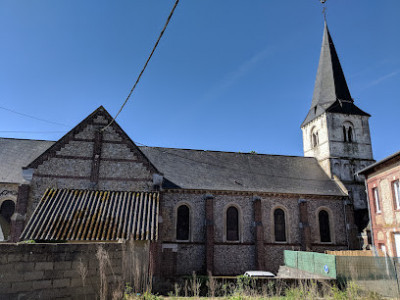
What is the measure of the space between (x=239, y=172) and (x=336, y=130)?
1111 centimetres

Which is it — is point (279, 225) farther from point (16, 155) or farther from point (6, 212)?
point (16, 155)

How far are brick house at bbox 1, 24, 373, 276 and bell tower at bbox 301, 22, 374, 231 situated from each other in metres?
0.12

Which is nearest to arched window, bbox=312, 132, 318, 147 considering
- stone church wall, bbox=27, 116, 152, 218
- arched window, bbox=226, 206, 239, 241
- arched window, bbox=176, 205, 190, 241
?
arched window, bbox=226, 206, 239, 241

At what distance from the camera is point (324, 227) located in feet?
79.2

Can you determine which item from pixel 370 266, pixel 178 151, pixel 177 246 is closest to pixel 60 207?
pixel 177 246

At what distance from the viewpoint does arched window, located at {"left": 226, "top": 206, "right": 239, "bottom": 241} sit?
22484 millimetres

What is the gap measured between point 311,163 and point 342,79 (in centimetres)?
1001

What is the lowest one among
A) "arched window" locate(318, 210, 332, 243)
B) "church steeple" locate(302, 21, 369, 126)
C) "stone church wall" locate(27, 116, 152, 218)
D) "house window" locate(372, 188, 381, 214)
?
"arched window" locate(318, 210, 332, 243)

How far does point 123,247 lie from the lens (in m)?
9.38

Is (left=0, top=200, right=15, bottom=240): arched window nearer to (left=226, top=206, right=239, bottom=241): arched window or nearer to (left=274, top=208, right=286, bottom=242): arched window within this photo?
(left=226, top=206, right=239, bottom=241): arched window

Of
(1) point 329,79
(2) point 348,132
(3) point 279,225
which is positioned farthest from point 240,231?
(1) point 329,79

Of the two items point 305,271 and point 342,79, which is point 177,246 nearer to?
point 305,271

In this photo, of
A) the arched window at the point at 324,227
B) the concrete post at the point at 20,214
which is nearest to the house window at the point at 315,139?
the arched window at the point at 324,227

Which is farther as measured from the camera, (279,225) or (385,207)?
(279,225)
